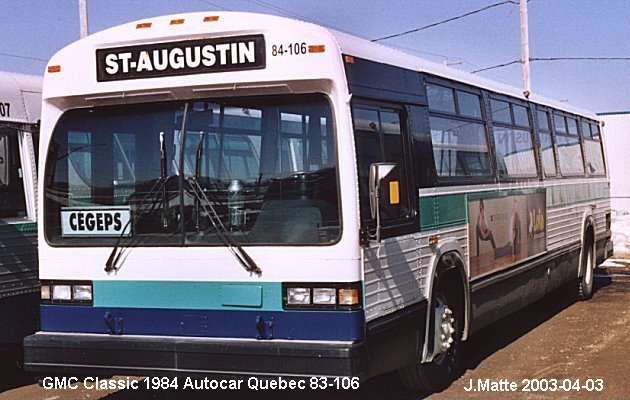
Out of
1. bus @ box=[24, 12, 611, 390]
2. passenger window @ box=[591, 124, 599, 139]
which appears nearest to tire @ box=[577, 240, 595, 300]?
passenger window @ box=[591, 124, 599, 139]

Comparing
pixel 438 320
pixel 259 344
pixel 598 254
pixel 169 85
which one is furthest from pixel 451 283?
pixel 598 254

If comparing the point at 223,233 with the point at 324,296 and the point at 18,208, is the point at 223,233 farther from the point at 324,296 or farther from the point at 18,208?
the point at 18,208

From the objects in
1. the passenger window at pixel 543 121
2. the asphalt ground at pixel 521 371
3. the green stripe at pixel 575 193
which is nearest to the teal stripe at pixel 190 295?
the asphalt ground at pixel 521 371

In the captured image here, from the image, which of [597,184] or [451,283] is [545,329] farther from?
[597,184]

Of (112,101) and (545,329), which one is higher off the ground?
(112,101)

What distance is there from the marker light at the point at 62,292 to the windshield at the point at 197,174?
0.33 metres

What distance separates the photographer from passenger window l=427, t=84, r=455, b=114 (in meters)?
8.27

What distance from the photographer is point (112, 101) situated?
23.1 ft

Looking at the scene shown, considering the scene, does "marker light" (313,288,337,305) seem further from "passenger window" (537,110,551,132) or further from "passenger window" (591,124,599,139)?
"passenger window" (591,124,599,139)

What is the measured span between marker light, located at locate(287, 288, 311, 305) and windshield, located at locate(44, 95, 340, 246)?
322 mm

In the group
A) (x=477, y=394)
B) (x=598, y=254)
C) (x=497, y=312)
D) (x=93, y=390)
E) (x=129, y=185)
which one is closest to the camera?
(x=129, y=185)

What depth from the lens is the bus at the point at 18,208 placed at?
27.7 feet

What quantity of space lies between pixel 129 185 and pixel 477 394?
3.38 meters

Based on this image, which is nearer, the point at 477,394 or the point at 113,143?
the point at 113,143
